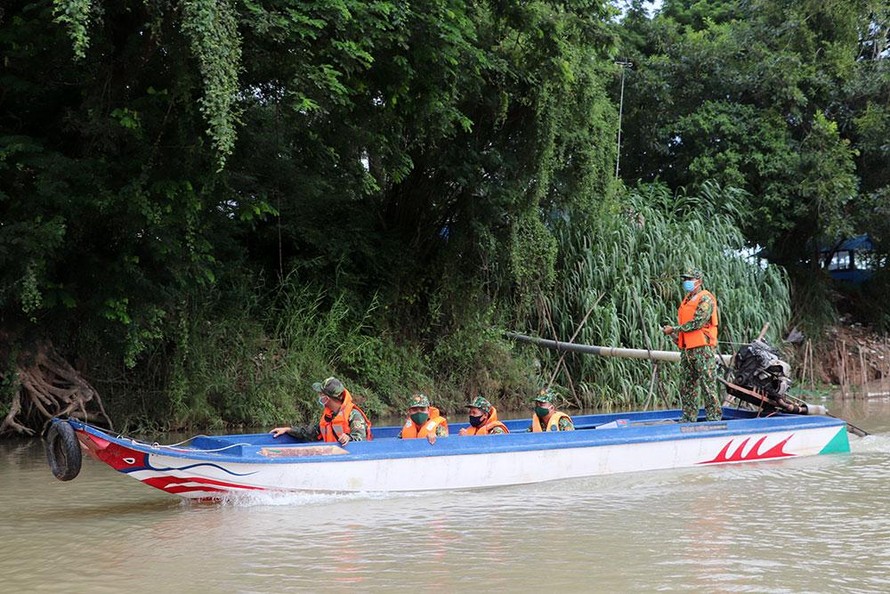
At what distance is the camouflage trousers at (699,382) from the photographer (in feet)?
39.4

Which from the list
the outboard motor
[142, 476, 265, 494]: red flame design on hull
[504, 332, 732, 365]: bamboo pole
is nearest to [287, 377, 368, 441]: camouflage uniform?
[142, 476, 265, 494]: red flame design on hull

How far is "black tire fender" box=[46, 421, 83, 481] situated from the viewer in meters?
8.73

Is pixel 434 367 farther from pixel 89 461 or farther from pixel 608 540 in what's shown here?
pixel 608 540

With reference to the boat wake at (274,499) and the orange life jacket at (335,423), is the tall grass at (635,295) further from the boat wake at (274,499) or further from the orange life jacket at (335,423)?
the boat wake at (274,499)

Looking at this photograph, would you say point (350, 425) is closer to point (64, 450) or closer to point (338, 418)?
point (338, 418)

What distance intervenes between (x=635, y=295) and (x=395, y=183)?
4.91m

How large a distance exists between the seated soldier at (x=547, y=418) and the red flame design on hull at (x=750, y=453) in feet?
5.89

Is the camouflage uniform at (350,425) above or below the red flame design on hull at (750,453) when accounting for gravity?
above

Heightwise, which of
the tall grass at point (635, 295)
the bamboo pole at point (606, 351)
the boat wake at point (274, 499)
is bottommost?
the boat wake at point (274, 499)

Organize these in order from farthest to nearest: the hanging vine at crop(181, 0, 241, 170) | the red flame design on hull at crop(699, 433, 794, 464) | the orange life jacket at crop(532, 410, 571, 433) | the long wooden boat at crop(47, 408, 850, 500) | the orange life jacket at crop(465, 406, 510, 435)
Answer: the red flame design on hull at crop(699, 433, 794, 464) → the orange life jacket at crop(532, 410, 571, 433) → the orange life jacket at crop(465, 406, 510, 435) → the hanging vine at crop(181, 0, 241, 170) → the long wooden boat at crop(47, 408, 850, 500)

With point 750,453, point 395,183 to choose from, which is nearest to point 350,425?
point 750,453

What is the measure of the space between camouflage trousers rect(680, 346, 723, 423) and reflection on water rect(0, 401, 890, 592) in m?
1.07

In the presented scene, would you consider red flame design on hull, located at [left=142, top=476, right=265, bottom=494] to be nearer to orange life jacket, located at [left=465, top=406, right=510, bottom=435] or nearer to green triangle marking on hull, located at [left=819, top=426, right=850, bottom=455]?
orange life jacket, located at [left=465, top=406, right=510, bottom=435]

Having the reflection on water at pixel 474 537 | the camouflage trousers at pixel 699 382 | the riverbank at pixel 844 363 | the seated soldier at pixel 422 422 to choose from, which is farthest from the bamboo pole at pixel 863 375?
the seated soldier at pixel 422 422
